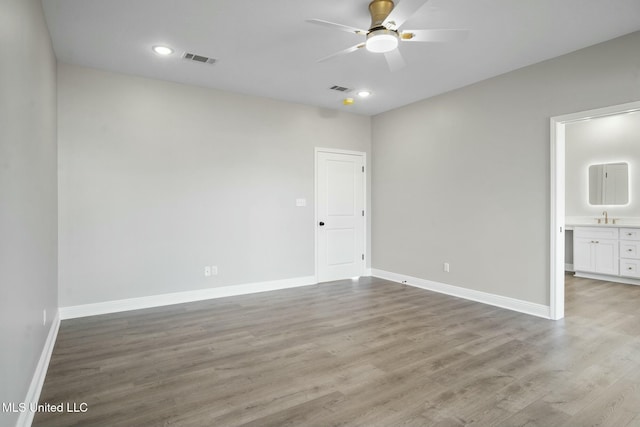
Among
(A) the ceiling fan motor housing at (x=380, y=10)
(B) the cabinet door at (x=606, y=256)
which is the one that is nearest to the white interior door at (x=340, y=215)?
(A) the ceiling fan motor housing at (x=380, y=10)

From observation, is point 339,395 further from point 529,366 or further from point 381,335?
point 529,366

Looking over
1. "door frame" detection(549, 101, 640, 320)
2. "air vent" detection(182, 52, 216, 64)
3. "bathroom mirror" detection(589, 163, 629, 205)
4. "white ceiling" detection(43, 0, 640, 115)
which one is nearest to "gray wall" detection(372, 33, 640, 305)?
"door frame" detection(549, 101, 640, 320)

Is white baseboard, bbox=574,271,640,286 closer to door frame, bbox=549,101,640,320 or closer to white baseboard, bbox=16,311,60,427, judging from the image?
door frame, bbox=549,101,640,320

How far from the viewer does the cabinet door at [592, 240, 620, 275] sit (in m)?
5.59

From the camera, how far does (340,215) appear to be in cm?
594

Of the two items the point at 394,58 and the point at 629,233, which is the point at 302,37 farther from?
the point at 629,233

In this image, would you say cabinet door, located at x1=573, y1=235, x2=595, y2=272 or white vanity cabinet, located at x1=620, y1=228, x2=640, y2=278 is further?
cabinet door, located at x1=573, y1=235, x2=595, y2=272

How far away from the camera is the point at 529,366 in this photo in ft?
8.82

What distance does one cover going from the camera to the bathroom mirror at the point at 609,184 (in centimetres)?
596

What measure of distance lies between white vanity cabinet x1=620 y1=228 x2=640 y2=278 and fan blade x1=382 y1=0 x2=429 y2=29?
5.40 m

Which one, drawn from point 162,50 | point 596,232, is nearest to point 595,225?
point 596,232

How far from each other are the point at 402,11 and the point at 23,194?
2.68 meters

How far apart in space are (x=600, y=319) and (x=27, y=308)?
5.16 metres

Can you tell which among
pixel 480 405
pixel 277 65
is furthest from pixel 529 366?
pixel 277 65
